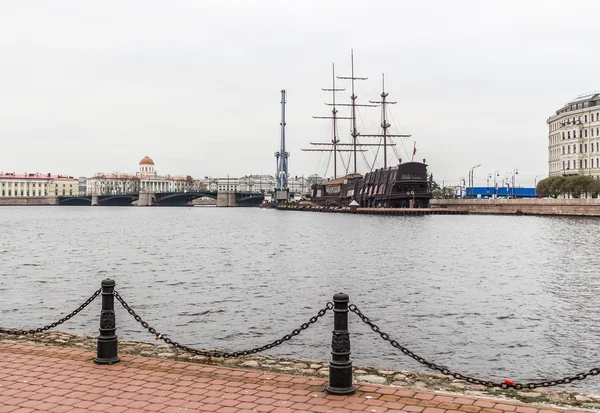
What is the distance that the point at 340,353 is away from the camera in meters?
7.10

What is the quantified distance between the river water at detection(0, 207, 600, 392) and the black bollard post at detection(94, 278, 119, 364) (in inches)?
181

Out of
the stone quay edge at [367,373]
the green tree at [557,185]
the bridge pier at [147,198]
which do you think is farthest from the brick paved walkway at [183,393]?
the bridge pier at [147,198]

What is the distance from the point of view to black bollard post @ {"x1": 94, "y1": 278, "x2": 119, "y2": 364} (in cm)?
815

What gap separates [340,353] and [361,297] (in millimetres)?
13075

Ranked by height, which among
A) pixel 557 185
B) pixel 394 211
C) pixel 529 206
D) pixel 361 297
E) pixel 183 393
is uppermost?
pixel 557 185

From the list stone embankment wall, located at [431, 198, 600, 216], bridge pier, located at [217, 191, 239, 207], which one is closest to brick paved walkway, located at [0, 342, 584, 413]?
stone embankment wall, located at [431, 198, 600, 216]

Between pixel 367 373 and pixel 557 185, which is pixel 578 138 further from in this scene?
pixel 367 373

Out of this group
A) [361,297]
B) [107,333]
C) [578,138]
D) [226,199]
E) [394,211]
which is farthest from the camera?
[226,199]

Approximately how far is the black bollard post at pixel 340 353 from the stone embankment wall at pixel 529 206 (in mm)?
82414

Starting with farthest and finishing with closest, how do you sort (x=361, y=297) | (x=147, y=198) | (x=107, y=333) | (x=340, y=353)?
(x=147, y=198) < (x=361, y=297) < (x=107, y=333) < (x=340, y=353)

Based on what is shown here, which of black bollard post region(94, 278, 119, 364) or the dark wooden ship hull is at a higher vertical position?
the dark wooden ship hull

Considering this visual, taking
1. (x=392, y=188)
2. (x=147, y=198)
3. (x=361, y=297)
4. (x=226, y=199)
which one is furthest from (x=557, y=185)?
(x=147, y=198)

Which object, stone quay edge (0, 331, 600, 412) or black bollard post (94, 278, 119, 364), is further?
black bollard post (94, 278, 119, 364)

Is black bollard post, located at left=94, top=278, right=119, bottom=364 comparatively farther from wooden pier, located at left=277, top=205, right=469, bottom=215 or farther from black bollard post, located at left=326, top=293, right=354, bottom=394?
wooden pier, located at left=277, top=205, right=469, bottom=215
